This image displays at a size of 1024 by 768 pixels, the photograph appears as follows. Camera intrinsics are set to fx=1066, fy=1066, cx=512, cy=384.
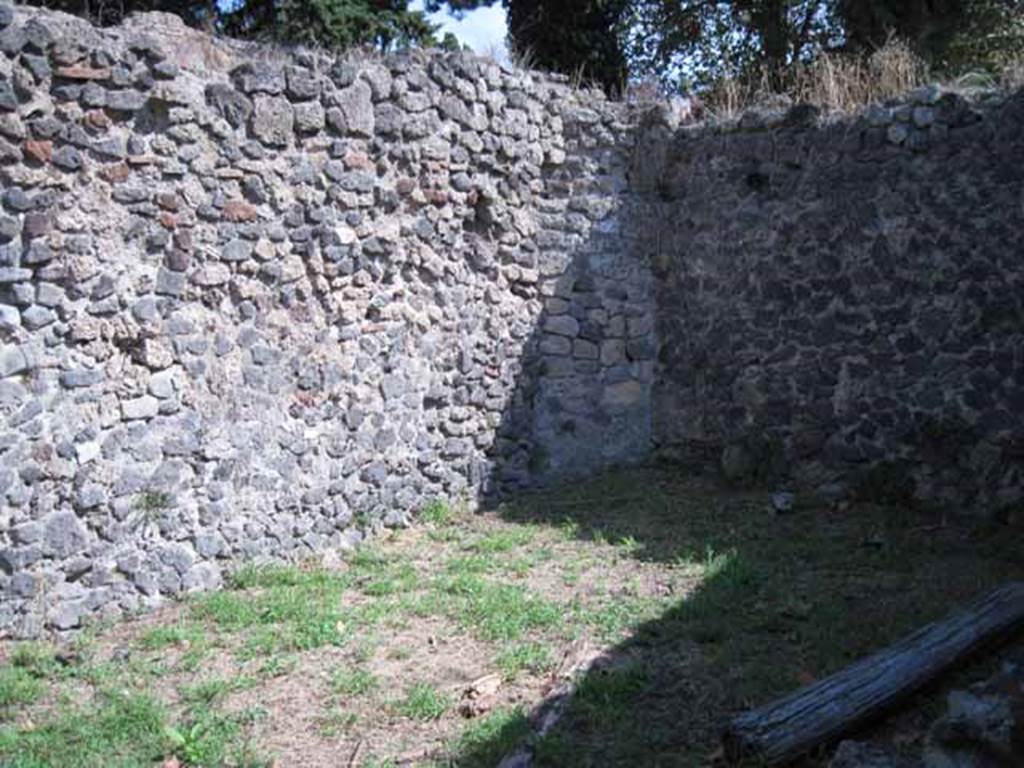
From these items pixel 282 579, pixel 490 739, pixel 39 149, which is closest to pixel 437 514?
pixel 282 579

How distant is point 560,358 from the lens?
26.3 feet

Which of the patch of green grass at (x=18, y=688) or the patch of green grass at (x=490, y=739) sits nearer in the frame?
the patch of green grass at (x=490, y=739)

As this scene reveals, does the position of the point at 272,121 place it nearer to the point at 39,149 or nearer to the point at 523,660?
the point at 39,149

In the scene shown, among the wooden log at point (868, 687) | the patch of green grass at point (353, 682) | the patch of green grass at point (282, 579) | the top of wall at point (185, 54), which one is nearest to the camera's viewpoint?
the wooden log at point (868, 687)

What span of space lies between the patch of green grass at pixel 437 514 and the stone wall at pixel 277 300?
10cm

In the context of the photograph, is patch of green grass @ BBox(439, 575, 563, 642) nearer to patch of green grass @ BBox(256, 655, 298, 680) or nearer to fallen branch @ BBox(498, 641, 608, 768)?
fallen branch @ BBox(498, 641, 608, 768)

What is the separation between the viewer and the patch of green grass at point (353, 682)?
15.2 feet

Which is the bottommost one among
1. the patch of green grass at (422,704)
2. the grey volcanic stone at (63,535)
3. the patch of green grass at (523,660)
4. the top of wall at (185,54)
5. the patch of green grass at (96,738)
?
the patch of green grass at (96,738)

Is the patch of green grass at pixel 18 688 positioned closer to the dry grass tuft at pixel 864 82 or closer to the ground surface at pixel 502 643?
the ground surface at pixel 502 643

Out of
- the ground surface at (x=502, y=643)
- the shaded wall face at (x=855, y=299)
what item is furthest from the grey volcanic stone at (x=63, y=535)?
the shaded wall face at (x=855, y=299)

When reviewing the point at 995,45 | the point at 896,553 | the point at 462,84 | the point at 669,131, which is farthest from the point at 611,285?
the point at 995,45

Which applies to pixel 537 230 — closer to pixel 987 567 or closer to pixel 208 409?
pixel 208 409

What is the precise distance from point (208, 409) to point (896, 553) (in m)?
4.03

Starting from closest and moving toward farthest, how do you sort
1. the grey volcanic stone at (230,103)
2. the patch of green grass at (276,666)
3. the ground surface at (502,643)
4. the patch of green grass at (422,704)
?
the ground surface at (502,643), the patch of green grass at (422,704), the patch of green grass at (276,666), the grey volcanic stone at (230,103)
